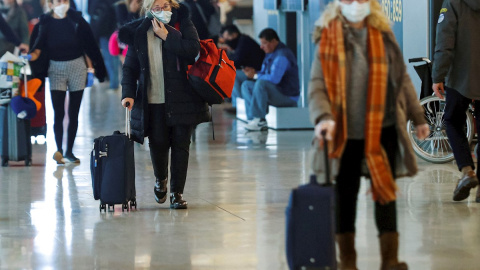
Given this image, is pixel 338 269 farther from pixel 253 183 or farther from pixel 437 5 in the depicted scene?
pixel 437 5

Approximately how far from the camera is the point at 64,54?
1078cm

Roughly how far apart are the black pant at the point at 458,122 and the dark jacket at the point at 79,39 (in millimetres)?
4308

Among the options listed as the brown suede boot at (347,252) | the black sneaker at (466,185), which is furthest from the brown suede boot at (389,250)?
the black sneaker at (466,185)

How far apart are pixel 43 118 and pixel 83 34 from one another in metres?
2.10

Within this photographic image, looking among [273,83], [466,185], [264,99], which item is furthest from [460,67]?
[273,83]

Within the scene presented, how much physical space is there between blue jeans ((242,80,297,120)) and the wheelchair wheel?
3.99 meters

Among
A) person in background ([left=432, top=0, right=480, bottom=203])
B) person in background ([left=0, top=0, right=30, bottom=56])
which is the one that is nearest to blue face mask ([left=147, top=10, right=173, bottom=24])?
person in background ([left=432, top=0, right=480, bottom=203])

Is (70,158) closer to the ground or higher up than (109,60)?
closer to the ground

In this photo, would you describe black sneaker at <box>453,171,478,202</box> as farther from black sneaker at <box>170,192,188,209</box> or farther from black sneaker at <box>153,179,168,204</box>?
black sneaker at <box>153,179,168,204</box>

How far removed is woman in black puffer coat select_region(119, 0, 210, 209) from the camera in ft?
25.4

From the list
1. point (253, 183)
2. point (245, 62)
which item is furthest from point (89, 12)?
point (253, 183)

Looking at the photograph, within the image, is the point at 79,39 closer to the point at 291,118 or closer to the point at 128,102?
the point at 128,102

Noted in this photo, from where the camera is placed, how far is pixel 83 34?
1088cm

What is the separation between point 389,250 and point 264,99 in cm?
960
